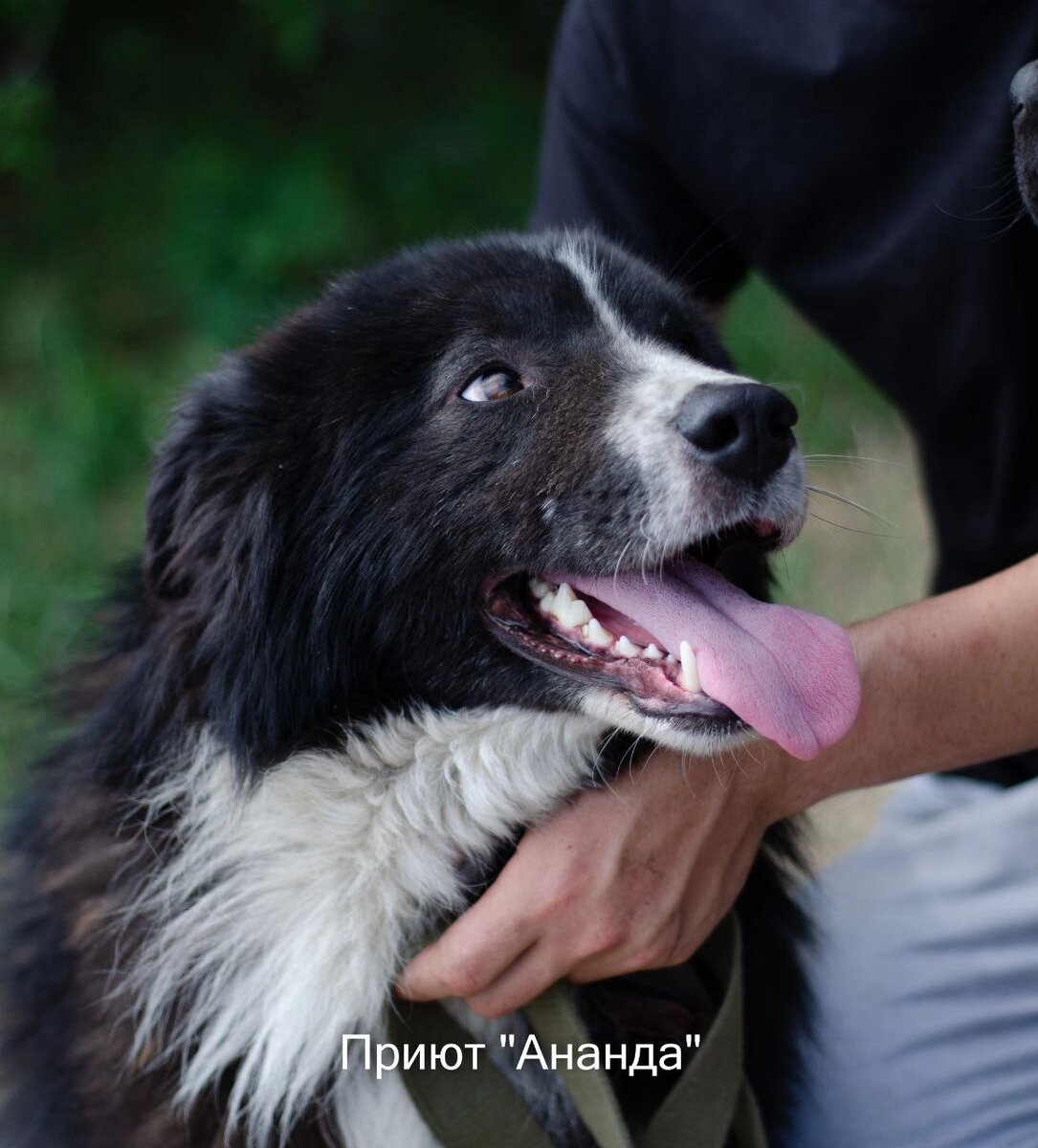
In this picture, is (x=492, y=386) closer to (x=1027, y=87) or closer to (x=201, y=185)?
(x=1027, y=87)

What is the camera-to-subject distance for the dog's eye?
5.84 feet

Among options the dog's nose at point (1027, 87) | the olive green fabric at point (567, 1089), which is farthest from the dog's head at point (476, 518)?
the dog's nose at point (1027, 87)

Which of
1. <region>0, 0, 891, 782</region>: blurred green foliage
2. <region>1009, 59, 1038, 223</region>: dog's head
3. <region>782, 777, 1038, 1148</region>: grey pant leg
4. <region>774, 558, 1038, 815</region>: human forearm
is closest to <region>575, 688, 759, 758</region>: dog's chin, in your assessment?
<region>774, 558, 1038, 815</region>: human forearm

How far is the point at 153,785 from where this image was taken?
1812mm

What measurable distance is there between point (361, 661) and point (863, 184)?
3.77 ft

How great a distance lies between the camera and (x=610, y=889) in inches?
66.5

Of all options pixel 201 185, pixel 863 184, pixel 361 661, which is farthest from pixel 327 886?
pixel 201 185

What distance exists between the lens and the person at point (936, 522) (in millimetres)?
1735

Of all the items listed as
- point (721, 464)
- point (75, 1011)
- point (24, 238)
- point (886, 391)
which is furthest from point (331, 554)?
point (24, 238)

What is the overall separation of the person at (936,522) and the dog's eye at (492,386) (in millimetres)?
502

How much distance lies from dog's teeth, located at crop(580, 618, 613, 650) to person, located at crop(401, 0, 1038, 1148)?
0.19m

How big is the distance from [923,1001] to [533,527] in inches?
42.6

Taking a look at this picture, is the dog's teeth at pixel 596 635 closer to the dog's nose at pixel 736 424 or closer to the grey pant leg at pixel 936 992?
the dog's nose at pixel 736 424

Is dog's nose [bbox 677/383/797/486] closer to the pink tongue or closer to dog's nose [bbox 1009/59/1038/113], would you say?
the pink tongue
